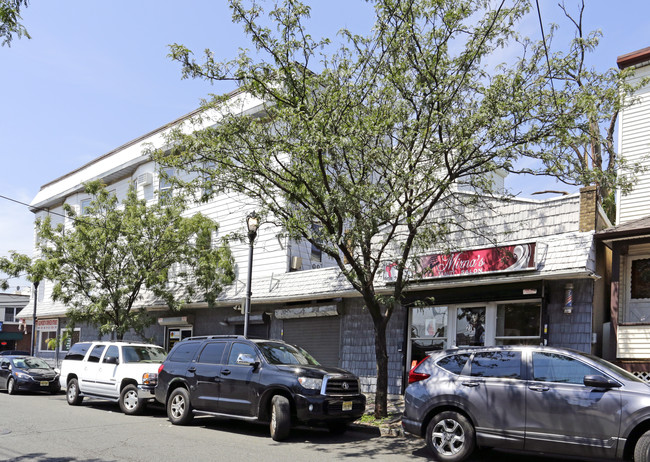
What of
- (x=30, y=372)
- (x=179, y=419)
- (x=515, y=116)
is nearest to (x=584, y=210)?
(x=515, y=116)

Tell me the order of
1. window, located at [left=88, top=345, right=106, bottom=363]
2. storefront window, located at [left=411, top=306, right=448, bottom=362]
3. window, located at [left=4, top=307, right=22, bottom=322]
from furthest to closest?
1. window, located at [left=4, top=307, right=22, bottom=322]
2. window, located at [left=88, top=345, right=106, bottom=363]
3. storefront window, located at [left=411, top=306, right=448, bottom=362]

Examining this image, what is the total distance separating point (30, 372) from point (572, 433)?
17.0 metres

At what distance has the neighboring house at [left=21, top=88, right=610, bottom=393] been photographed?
12922 mm

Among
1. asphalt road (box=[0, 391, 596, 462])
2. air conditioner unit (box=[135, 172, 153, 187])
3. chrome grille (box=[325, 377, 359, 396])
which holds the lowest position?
asphalt road (box=[0, 391, 596, 462])

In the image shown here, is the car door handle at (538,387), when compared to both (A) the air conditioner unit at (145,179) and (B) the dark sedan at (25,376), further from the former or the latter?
(A) the air conditioner unit at (145,179)

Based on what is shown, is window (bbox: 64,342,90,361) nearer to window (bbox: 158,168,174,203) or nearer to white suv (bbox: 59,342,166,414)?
white suv (bbox: 59,342,166,414)

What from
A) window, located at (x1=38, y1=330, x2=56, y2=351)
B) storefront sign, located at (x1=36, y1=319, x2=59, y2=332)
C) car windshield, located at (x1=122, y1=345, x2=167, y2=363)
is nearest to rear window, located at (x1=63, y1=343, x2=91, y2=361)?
car windshield, located at (x1=122, y1=345, x2=167, y2=363)

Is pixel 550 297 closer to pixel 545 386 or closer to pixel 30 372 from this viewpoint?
pixel 545 386

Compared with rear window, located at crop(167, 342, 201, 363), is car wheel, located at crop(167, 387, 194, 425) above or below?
below

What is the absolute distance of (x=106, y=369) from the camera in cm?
1506

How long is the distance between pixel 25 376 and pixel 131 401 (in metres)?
6.90

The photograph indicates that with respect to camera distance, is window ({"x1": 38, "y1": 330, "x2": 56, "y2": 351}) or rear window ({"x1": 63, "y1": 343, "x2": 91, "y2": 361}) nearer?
rear window ({"x1": 63, "y1": 343, "x2": 91, "y2": 361})

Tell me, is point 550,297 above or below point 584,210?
below

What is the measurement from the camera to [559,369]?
827 cm
